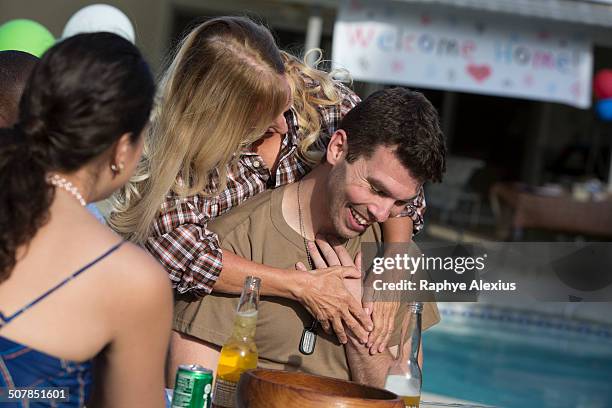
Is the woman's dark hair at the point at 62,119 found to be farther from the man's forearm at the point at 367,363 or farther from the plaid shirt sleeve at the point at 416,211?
the plaid shirt sleeve at the point at 416,211

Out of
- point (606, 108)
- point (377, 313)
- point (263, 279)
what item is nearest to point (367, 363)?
point (377, 313)

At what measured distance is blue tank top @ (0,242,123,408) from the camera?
1.75 m

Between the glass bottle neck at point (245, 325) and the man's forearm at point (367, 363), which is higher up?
the man's forearm at point (367, 363)

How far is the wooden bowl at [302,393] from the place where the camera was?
1.84 metres

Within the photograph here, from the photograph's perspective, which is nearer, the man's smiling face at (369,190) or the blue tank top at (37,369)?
the blue tank top at (37,369)

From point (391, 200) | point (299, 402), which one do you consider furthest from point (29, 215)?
point (391, 200)

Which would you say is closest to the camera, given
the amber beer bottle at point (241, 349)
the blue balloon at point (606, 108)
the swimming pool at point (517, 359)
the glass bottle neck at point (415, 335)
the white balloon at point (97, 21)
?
the amber beer bottle at point (241, 349)

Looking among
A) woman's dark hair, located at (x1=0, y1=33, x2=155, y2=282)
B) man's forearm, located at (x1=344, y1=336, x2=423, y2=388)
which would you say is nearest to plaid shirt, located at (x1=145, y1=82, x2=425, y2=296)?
man's forearm, located at (x1=344, y1=336, x2=423, y2=388)

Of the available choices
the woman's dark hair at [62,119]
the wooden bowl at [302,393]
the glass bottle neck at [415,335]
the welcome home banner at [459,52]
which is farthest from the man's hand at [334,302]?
the welcome home banner at [459,52]

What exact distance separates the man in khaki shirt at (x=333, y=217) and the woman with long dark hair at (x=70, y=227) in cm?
109

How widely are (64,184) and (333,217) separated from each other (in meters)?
1.23

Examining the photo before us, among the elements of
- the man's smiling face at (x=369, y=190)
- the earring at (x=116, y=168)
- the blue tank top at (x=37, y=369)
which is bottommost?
the blue tank top at (x=37, y=369)

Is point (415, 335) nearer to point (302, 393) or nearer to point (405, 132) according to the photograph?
point (302, 393)

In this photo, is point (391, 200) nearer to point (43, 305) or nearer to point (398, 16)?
point (43, 305)
